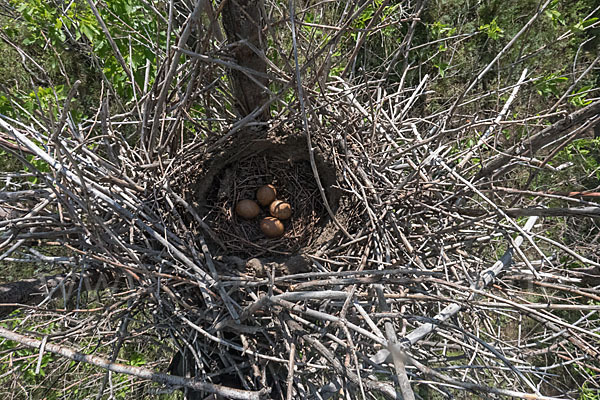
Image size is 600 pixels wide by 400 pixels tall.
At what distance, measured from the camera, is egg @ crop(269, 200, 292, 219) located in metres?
1.77

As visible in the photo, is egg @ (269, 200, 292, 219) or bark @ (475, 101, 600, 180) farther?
egg @ (269, 200, 292, 219)

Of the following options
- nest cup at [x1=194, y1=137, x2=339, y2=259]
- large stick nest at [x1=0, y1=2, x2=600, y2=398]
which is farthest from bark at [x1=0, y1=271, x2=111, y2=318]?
nest cup at [x1=194, y1=137, x2=339, y2=259]

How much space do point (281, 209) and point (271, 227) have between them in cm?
10

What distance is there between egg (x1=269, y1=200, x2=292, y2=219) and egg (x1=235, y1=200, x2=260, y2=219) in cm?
7

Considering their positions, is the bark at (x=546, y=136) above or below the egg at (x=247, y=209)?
above

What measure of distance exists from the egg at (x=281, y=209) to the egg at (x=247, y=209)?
7 centimetres

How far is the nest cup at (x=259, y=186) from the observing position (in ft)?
5.10

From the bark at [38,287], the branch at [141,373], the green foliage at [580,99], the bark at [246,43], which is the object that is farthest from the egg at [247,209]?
the green foliage at [580,99]

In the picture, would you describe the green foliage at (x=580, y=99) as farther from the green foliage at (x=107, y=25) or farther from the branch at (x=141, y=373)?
the green foliage at (x=107, y=25)

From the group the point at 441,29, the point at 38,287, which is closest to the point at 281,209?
the point at 38,287

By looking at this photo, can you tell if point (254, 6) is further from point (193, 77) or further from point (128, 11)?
point (128, 11)

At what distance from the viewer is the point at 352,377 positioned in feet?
3.05

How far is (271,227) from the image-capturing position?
1.71 meters

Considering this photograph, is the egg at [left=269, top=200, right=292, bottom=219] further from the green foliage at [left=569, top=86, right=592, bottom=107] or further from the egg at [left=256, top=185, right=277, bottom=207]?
the green foliage at [left=569, top=86, right=592, bottom=107]
